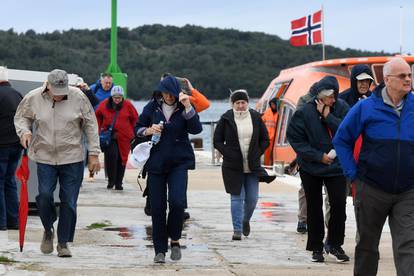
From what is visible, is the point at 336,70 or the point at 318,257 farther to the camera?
the point at 336,70

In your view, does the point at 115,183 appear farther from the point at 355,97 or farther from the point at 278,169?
the point at 355,97

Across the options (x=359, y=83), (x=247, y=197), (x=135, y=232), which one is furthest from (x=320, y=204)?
(x=135, y=232)

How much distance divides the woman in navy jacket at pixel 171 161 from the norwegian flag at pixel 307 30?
25.4 metres

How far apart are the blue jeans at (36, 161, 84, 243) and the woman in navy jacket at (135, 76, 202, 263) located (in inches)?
27.5

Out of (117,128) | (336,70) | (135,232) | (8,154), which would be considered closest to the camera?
(8,154)

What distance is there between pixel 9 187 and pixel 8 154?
1.28 feet

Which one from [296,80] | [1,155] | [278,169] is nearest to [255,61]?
[296,80]

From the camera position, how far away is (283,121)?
2889 centimetres

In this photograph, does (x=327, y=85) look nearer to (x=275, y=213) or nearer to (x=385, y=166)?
(x=385, y=166)

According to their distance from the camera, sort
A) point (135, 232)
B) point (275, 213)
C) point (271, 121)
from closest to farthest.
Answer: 1. point (135, 232)
2. point (275, 213)
3. point (271, 121)

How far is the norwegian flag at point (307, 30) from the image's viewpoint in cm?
3544

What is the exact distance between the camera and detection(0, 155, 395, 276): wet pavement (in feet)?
31.2

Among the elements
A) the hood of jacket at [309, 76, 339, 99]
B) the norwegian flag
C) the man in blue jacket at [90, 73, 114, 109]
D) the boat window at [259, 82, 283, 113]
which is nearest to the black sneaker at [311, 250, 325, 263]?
the hood of jacket at [309, 76, 339, 99]

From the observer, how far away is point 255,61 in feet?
363
